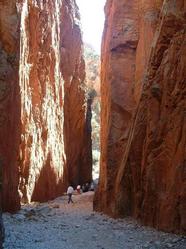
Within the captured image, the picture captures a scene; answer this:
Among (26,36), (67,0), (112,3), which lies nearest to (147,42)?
(112,3)

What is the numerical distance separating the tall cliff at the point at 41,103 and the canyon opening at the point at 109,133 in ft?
0.18

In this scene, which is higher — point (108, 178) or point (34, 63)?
A: point (34, 63)

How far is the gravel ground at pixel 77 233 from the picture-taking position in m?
11.6

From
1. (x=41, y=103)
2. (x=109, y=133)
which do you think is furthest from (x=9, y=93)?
(x=41, y=103)

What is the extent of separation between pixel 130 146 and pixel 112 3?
9657 mm

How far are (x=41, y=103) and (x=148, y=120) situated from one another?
410 inches

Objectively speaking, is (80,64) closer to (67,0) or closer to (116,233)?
(67,0)

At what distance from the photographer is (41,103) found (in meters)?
24.6

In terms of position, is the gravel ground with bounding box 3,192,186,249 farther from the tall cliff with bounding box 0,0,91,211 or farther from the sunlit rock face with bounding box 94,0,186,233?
the tall cliff with bounding box 0,0,91,211

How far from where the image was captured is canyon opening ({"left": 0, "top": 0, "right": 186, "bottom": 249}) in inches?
518

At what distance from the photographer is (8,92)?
1681 centimetres

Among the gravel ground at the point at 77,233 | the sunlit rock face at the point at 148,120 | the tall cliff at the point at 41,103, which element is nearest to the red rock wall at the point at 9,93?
the tall cliff at the point at 41,103

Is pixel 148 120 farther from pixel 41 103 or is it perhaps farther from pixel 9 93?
pixel 41 103

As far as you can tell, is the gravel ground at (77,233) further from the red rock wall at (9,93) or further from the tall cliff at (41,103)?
the tall cliff at (41,103)
